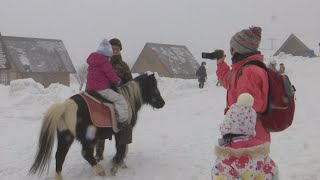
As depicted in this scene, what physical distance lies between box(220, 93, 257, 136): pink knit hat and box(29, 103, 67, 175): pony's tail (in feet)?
9.17

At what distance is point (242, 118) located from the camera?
11.3 ft

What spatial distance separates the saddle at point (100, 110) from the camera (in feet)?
19.3

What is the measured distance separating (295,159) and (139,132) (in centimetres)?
400

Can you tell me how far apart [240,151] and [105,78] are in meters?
3.02

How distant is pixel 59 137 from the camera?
5664 mm

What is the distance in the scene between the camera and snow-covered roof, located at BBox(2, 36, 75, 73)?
38906 millimetres

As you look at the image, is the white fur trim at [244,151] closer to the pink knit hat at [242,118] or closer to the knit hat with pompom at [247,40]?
the pink knit hat at [242,118]

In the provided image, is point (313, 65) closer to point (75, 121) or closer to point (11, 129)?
point (11, 129)

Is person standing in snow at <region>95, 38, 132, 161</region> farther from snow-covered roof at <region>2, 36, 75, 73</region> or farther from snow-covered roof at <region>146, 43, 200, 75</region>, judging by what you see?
snow-covered roof at <region>146, 43, 200, 75</region>

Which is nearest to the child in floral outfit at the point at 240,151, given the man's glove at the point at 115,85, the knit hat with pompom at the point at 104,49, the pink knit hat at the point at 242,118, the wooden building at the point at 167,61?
the pink knit hat at the point at 242,118

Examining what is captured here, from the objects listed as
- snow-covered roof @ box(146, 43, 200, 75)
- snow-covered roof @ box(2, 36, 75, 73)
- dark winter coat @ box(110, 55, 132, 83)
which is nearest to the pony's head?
dark winter coat @ box(110, 55, 132, 83)

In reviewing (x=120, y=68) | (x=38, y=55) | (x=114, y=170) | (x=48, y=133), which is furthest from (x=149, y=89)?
(x=38, y=55)

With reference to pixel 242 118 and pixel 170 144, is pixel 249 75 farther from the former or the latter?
pixel 170 144

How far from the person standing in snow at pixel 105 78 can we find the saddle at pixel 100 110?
6 cm
